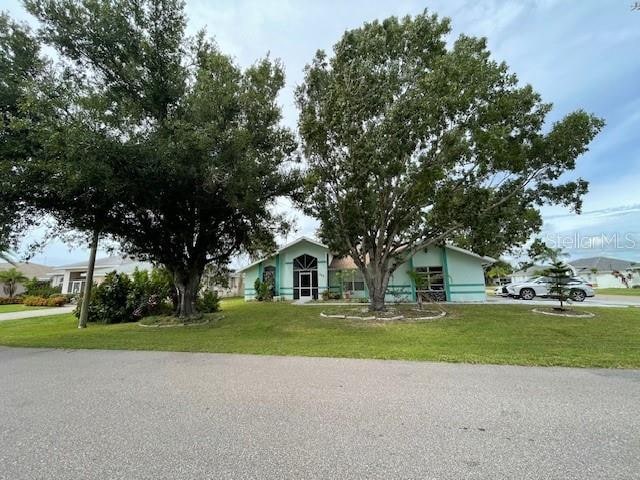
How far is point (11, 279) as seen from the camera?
1137 inches

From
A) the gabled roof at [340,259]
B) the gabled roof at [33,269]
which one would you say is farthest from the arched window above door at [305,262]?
the gabled roof at [33,269]

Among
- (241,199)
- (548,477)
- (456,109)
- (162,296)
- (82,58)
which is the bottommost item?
(548,477)

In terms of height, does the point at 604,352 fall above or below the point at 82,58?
below

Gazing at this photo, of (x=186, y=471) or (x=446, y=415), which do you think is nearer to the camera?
(x=186, y=471)

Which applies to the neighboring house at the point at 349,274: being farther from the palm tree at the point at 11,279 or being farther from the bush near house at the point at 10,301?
the palm tree at the point at 11,279

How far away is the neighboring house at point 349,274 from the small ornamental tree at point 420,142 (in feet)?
18.8

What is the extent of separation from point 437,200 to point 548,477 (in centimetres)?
1099

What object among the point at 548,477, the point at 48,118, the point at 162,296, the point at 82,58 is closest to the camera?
the point at 548,477

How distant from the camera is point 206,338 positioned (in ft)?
29.7

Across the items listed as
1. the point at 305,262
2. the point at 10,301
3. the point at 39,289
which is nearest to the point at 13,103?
the point at 305,262

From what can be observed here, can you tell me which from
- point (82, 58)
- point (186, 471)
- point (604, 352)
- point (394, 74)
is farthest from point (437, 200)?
point (82, 58)

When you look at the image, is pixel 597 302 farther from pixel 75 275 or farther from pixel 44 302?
pixel 75 275

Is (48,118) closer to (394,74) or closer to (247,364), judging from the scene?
(247,364)

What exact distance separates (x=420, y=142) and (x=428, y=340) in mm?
7254
